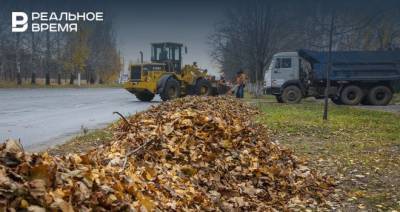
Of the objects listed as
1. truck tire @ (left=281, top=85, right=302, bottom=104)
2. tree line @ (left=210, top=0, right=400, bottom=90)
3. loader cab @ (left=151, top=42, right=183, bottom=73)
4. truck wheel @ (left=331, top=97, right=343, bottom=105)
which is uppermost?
tree line @ (left=210, top=0, right=400, bottom=90)

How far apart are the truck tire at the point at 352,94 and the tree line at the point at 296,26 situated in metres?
10.4

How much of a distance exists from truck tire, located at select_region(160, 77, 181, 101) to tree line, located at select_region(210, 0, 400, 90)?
10.0 metres

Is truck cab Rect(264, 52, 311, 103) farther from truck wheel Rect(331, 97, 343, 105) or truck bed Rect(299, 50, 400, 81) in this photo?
truck wheel Rect(331, 97, 343, 105)

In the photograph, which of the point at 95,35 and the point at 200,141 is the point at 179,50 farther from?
the point at 95,35

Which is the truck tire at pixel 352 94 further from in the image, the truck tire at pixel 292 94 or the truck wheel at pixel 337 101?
the truck tire at pixel 292 94

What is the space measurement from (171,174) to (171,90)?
63.2ft

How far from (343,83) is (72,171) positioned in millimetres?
20878

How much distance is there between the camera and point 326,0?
3278cm

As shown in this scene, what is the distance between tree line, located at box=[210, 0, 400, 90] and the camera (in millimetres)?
34719

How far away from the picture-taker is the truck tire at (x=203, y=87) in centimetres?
2609
